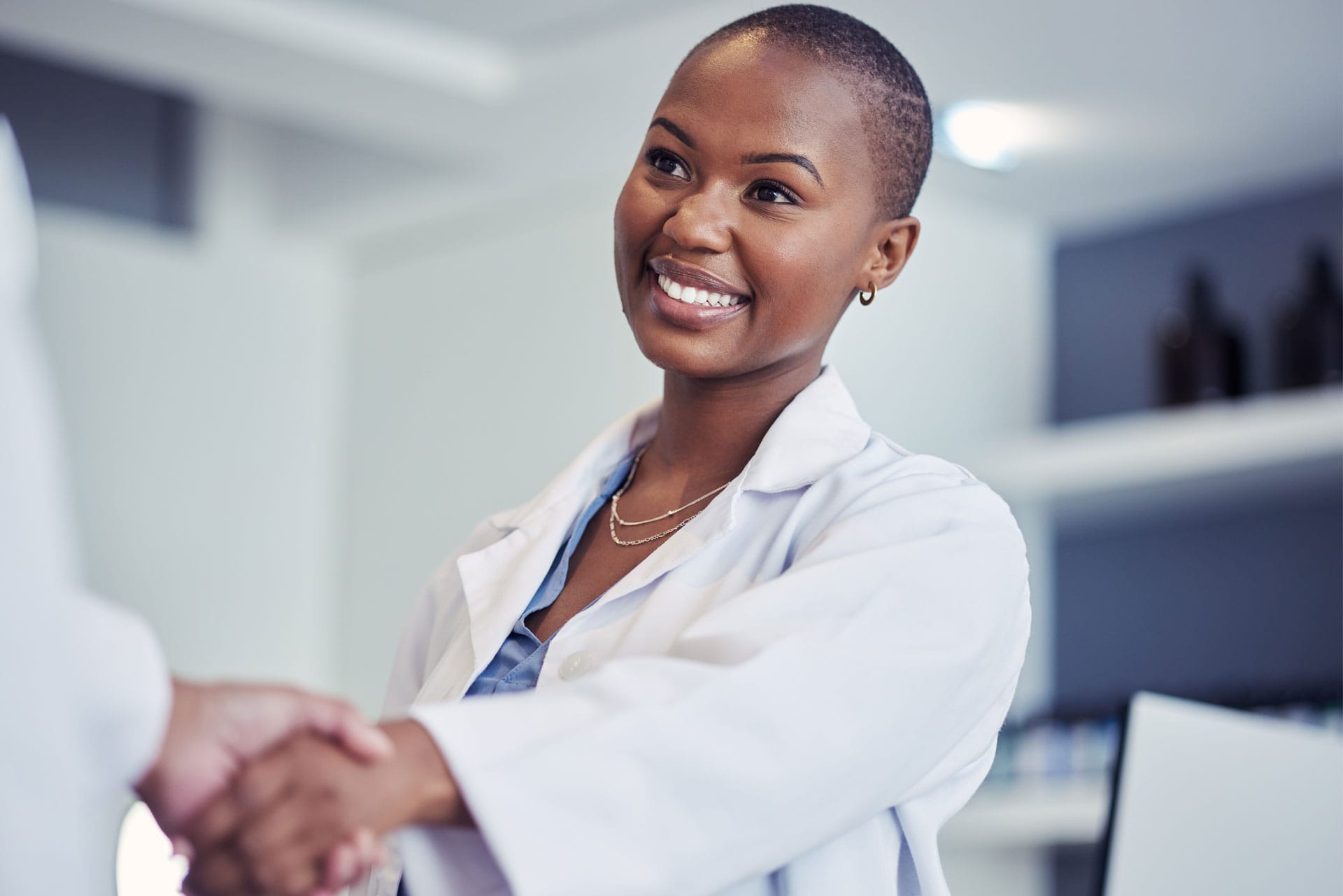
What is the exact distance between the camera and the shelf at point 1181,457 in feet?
8.55

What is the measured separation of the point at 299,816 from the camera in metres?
0.78

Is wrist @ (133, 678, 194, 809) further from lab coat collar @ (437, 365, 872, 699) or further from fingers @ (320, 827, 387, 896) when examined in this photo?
lab coat collar @ (437, 365, 872, 699)

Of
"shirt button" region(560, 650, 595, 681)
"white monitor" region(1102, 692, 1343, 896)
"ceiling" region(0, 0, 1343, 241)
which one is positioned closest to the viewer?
"shirt button" region(560, 650, 595, 681)

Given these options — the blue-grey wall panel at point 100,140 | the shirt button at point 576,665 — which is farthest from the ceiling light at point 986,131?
the shirt button at point 576,665

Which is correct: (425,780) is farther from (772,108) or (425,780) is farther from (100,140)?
(100,140)

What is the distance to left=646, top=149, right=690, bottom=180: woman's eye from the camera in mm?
1121

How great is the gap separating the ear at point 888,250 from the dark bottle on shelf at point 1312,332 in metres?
1.78

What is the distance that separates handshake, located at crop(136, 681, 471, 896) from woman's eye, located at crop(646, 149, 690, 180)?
1.58 feet

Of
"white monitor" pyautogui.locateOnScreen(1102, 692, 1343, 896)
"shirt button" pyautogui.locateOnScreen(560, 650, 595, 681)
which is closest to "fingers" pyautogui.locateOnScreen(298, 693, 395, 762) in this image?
"shirt button" pyautogui.locateOnScreen(560, 650, 595, 681)

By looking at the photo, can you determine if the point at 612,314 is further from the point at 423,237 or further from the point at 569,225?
the point at 423,237

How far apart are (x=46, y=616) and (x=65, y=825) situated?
84 mm

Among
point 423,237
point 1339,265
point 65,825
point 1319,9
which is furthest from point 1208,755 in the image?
point 423,237

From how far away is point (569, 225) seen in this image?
Result: 3.17 m

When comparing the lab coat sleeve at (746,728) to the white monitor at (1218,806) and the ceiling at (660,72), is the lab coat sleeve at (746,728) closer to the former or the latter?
the white monitor at (1218,806)
